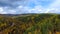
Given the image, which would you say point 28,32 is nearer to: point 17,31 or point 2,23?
point 17,31

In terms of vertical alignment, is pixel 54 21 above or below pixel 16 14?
below

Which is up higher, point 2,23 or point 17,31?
point 2,23

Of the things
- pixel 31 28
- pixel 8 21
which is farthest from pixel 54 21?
pixel 8 21

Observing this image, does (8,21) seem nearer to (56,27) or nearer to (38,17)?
(38,17)

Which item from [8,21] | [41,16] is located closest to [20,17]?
[8,21]

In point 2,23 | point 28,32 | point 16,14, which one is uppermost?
point 16,14
